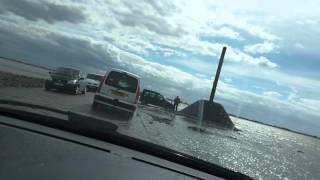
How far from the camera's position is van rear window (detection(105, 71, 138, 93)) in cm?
1850

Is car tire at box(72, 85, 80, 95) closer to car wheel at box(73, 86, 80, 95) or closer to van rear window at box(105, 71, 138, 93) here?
car wheel at box(73, 86, 80, 95)

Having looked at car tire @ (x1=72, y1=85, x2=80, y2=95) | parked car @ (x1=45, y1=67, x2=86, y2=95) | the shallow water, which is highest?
parked car @ (x1=45, y1=67, x2=86, y2=95)

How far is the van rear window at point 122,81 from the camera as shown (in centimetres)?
1850

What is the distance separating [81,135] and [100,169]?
75 cm

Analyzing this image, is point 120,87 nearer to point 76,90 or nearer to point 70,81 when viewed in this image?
point 76,90

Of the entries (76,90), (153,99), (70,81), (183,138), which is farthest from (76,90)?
(153,99)

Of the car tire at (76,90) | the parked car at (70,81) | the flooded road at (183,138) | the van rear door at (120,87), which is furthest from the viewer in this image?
the car tire at (76,90)

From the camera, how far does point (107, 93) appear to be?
1817 centimetres

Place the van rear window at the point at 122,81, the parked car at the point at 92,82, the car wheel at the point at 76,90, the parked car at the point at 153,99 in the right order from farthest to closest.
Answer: the parked car at the point at 153,99 → the parked car at the point at 92,82 → the car wheel at the point at 76,90 → the van rear window at the point at 122,81

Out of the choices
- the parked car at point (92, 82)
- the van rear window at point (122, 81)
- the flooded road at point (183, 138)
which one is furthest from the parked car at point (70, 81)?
the van rear window at point (122, 81)

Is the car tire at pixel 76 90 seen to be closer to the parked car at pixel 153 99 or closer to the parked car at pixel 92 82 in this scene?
the parked car at pixel 92 82

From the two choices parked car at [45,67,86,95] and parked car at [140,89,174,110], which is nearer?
parked car at [45,67,86,95]

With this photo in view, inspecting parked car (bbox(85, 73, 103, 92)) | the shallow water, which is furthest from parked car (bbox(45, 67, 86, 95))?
parked car (bbox(85, 73, 103, 92))

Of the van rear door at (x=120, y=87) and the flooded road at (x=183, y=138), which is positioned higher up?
the van rear door at (x=120, y=87)
